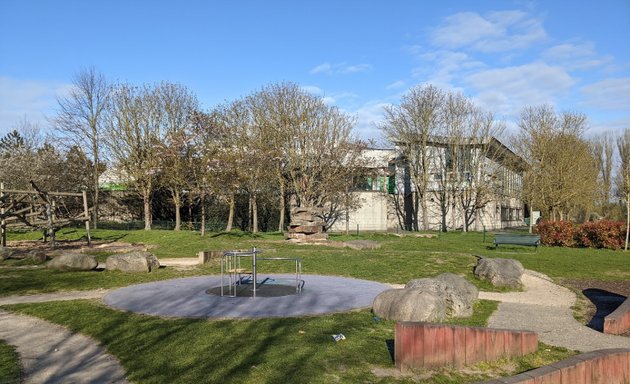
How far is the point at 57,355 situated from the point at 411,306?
5.25 metres

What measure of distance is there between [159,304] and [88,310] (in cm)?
129

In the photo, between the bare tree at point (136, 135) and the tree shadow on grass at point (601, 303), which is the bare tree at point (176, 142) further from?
the tree shadow on grass at point (601, 303)

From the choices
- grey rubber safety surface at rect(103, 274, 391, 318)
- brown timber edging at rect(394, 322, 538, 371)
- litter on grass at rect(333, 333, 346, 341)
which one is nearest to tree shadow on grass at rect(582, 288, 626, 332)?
brown timber edging at rect(394, 322, 538, 371)

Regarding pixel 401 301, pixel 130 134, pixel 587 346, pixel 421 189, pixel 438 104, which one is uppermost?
pixel 438 104

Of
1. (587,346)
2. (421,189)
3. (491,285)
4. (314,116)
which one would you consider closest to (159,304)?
(587,346)

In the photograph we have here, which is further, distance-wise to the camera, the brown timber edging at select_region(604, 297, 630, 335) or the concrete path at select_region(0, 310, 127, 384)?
the brown timber edging at select_region(604, 297, 630, 335)

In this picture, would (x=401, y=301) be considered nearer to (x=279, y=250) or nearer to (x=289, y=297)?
(x=289, y=297)

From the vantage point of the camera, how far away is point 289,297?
11.2 metres

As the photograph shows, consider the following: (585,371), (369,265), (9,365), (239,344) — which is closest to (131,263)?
(369,265)

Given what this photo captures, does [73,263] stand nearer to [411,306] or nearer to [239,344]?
[239,344]

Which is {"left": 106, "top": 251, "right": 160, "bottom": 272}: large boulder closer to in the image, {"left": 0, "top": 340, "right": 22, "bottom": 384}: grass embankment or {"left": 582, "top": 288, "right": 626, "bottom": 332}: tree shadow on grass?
{"left": 0, "top": 340, "right": 22, "bottom": 384}: grass embankment

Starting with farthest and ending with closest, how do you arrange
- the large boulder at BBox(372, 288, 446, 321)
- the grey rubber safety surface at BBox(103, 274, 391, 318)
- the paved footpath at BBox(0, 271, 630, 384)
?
the grey rubber safety surface at BBox(103, 274, 391, 318)
the large boulder at BBox(372, 288, 446, 321)
the paved footpath at BBox(0, 271, 630, 384)

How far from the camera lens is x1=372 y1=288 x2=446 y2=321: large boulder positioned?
8305 millimetres

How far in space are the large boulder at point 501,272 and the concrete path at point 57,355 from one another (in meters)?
10.4
